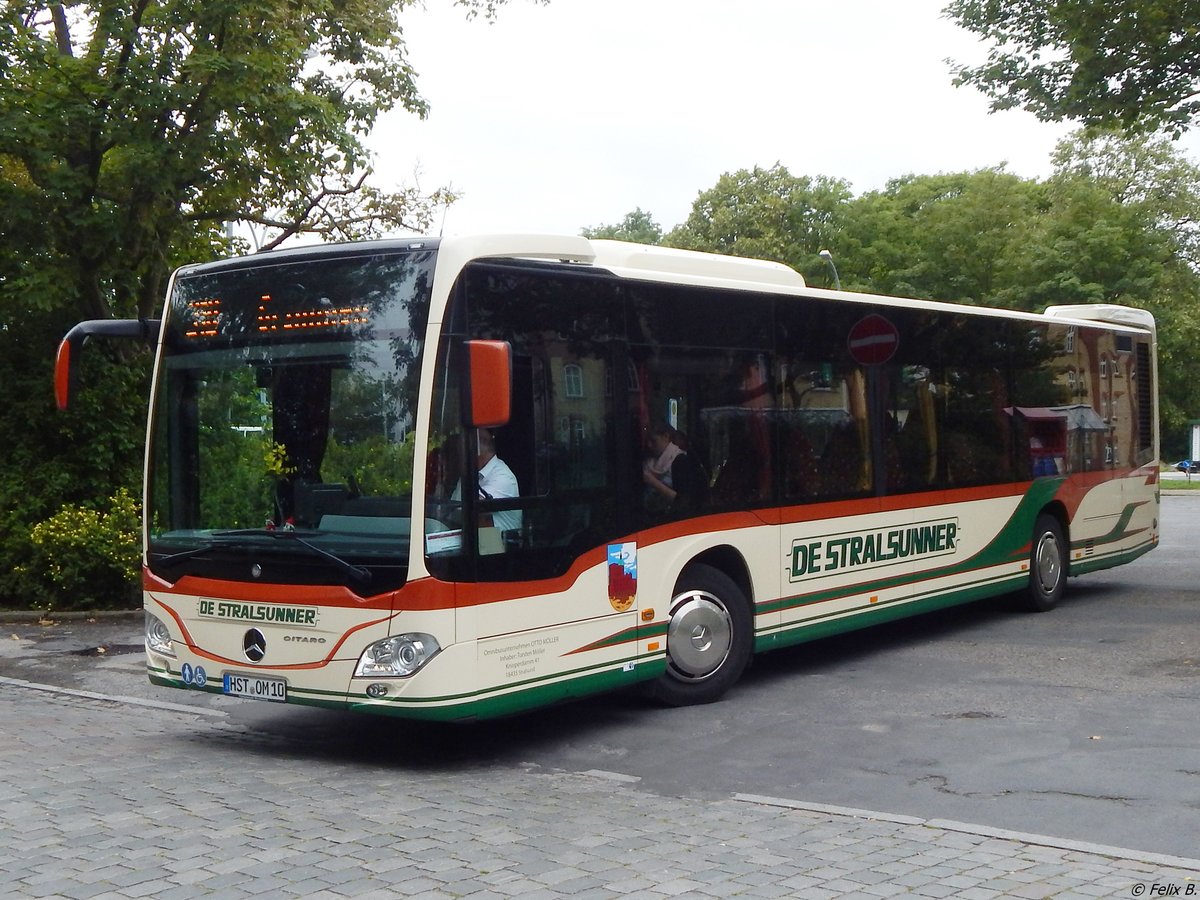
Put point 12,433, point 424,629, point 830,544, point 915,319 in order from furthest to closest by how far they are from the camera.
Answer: point 12,433
point 915,319
point 830,544
point 424,629

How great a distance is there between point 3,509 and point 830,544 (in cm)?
1056

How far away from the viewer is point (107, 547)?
50.3 feet

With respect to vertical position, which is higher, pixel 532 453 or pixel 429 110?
pixel 429 110

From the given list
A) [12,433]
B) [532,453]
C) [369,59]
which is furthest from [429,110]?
[532,453]

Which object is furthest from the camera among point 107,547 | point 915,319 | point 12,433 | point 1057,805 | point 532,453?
point 12,433

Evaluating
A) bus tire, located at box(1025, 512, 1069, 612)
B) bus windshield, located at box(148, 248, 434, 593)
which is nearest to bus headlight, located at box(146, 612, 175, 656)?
bus windshield, located at box(148, 248, 434, 593)

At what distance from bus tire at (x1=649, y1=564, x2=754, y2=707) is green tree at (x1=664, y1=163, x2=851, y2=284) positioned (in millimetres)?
49223

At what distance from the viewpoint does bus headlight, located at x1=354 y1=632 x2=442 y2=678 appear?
24.5 feet

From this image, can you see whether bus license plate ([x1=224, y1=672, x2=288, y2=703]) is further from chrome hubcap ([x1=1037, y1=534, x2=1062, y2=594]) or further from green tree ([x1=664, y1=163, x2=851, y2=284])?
green tree ([x1=664, y1=163, x2=851, y2=284])

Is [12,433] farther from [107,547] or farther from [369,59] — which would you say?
[369,59]

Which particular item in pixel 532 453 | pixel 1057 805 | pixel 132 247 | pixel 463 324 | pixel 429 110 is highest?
pixel 429 110

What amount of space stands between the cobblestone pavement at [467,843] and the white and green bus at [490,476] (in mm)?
737

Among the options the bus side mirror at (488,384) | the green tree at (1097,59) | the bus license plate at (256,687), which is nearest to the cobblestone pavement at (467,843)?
the bus license plate at (256,687)

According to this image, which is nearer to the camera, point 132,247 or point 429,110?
point 132,247
